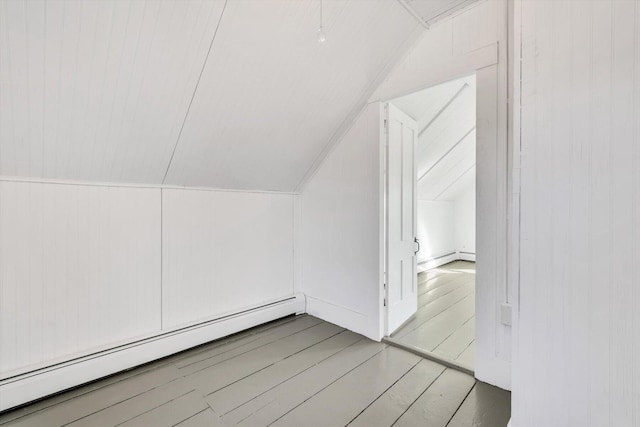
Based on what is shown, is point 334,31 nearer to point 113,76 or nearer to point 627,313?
point 113,76

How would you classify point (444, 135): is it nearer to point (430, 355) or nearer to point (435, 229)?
point (435, 229)

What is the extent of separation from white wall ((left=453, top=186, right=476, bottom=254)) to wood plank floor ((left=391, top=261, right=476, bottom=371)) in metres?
1.75

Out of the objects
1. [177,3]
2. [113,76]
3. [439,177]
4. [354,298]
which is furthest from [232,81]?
[439,177]

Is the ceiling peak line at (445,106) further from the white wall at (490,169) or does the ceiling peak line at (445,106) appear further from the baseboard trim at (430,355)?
the baseboard trim at (430,355)

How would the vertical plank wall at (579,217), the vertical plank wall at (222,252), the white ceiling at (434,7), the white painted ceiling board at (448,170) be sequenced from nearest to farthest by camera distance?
the vertical plank wall at (579,217), the white ceiling at (434,7), the vertical plank wall at (222,252), the white painted ceiling board at (448,170)

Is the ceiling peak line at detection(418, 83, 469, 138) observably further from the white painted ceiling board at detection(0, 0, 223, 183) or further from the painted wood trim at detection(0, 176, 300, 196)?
the white painted ceiling board at detection(0, 0, 223, 183)

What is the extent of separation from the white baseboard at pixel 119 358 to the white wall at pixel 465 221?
4797mm

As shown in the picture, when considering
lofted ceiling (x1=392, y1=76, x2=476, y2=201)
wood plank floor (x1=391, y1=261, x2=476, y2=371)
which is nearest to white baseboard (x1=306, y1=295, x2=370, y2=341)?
wood plank floor (x1=391, y1=261, x2=476, y2=371)

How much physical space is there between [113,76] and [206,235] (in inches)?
51.8

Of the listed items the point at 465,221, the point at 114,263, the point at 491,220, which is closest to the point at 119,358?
the point at 114,263

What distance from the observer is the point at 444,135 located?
3.84 meters

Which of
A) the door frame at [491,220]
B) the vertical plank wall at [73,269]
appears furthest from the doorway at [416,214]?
the vertical plank wall at [73,269]

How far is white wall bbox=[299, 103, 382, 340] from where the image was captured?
8.14 feet

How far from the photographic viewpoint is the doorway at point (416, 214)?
2.49 m
